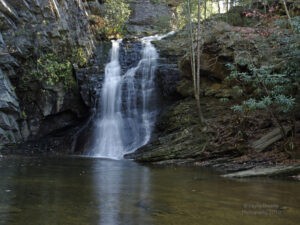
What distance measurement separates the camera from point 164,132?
1838 cm

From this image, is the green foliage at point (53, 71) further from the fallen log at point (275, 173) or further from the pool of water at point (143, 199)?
the fallen log at point (275, 173)

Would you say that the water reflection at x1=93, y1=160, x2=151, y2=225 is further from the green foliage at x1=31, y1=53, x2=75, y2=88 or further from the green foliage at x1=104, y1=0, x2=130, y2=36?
the green foliage at x1=104, y1=0, x2=130, y2=36

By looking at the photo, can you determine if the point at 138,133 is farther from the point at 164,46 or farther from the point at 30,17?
the point at 30,17

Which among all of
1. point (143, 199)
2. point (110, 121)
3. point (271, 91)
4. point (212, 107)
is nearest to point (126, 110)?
point (110, 121)

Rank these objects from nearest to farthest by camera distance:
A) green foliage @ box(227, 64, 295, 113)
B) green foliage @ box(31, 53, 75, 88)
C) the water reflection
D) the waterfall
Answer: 1. the water reflection
2. green foliage @ box(227, 64, 295, 113)
3. the waterfall
4. green foliage @ box(31, 53, 75, 88)

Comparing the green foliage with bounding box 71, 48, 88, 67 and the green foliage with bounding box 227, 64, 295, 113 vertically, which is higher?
Answer: the green foliage with bounding box 71, 48, 88, 67

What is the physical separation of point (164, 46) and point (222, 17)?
11.8 feet

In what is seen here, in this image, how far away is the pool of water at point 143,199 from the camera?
5.59 metres

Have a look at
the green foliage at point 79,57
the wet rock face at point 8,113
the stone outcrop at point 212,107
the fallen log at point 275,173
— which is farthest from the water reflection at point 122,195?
the green foliage at point 79,57

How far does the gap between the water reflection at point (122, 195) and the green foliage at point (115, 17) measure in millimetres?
17951

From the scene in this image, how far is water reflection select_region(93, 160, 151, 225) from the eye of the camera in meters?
5.70

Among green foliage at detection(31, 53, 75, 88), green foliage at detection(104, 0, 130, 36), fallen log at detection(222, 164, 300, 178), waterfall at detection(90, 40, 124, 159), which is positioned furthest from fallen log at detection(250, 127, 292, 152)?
green foliage at detection(104, 0, 130, 36)

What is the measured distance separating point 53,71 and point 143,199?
13.7 meters

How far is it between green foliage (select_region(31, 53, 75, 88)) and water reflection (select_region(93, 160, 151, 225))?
8.93 m
